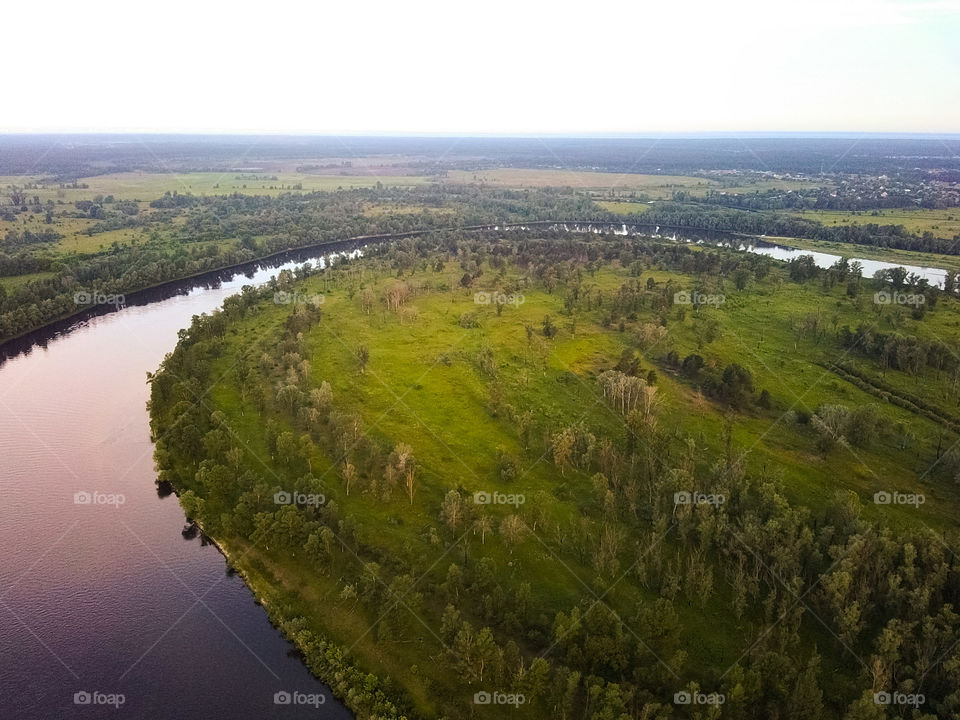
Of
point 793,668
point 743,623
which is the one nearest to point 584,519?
point 743,623

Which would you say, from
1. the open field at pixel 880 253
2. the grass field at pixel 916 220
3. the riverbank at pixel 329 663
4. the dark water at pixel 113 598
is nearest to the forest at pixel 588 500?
the riverbank at pixel 329 663

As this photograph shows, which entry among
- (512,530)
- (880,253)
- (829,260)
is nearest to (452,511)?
(512,530)

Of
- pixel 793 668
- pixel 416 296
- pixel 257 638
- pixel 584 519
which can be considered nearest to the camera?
pixel 793 668

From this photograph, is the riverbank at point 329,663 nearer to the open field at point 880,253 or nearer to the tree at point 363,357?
the tree at point 363,357

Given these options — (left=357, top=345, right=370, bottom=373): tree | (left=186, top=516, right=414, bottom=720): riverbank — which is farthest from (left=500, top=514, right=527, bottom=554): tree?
(left=357, top=345, right=370, bottom=373): tree

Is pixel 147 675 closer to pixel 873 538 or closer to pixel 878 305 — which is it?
pixel 873 538

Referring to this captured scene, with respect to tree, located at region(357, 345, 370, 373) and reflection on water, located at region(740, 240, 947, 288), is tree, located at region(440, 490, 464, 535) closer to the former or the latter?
tree, located at region(357, 345, 370, 373)

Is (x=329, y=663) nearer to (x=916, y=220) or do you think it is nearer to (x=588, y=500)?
(x=588, y=500)

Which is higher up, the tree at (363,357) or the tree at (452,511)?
the tree at (363,357)
